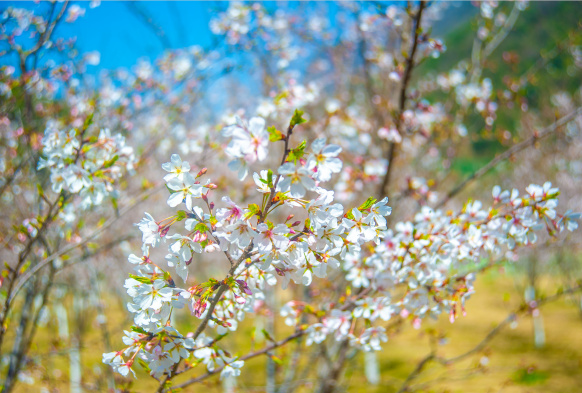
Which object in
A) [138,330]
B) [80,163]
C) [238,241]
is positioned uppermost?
[80,163]

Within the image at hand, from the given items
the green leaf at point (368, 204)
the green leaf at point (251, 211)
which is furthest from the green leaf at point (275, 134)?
the green leaf at point (368, 204)

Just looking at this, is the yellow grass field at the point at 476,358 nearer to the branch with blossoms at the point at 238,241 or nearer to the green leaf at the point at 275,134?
the branch with blossoms at the point at 238,241

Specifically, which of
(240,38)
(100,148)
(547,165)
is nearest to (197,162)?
(100,148)

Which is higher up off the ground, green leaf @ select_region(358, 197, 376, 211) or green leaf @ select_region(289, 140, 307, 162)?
green leaf @ select_region(289, 140, 307, 162)

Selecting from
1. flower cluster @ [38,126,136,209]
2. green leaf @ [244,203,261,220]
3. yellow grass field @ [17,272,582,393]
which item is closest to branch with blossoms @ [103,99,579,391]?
green leaf @ [244,203,261,220]

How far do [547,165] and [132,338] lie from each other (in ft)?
32.9

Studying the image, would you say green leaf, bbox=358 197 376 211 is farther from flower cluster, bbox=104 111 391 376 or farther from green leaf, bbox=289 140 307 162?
green leaf, bbox=289 140 307 162

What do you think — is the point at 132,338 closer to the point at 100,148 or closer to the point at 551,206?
the point at 100,148

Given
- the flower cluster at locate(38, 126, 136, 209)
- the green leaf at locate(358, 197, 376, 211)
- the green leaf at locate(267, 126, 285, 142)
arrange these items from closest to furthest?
the green leaf at locate(267, 126, 285, 142) < the green leaf at locate(358, 197, 376, 211) < the flower cluster at locate(38, 126, 136, 209)

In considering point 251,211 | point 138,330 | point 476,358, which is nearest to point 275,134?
point 251,211

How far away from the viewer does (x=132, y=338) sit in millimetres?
1188

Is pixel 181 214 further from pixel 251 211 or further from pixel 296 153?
pixel 296 153

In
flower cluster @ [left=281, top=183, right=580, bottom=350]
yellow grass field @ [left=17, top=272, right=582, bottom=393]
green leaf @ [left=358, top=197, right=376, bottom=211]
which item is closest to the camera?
green leaf @ [left=358, top=197, right=376, bottom=211]

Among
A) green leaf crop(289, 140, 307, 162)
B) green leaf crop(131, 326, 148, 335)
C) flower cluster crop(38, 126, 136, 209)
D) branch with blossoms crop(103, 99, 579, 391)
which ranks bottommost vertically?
green leaf crop(131, 326, 148, 335)
